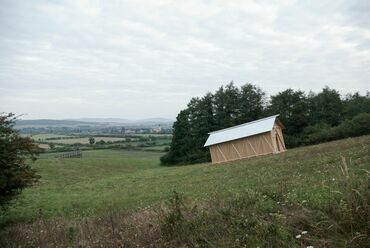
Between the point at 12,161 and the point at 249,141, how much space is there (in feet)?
117

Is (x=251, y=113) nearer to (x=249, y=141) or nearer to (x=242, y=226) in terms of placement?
(x=249, y=141)

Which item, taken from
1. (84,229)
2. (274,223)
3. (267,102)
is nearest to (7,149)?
(84,229)

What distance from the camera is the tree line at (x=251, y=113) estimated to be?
69.5 meters

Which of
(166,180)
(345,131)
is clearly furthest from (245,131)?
(166,180)

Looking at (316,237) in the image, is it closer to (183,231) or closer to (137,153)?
(183,231)

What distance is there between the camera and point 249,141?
46969 mm

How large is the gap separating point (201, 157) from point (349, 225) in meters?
63.5

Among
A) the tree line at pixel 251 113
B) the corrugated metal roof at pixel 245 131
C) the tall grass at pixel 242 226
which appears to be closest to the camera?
the tall grass at pixel 242 226

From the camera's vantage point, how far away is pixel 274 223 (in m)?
5.67

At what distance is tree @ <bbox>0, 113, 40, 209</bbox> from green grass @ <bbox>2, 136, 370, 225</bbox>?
4.86 feet

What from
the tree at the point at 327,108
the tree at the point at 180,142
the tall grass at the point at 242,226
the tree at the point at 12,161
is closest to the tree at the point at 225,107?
the tree at the point at 180,142

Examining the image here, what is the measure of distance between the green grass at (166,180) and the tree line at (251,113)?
9842 mm

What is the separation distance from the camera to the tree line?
69500 millimetres

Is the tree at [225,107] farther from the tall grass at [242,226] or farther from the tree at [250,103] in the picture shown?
the tall grass at [242,226]
